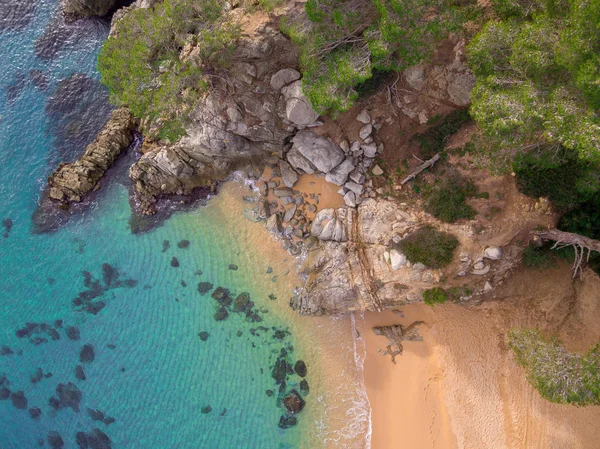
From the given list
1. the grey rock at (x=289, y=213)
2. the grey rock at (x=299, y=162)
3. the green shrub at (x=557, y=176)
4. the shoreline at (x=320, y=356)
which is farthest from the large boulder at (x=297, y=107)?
the green shrub at (x=557, y=176)

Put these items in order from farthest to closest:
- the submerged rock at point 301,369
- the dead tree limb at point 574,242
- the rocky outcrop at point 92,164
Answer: the rocky outcrop at point 92,164, the submerged rock at point 301,369, the dead tree limb at point 574,242

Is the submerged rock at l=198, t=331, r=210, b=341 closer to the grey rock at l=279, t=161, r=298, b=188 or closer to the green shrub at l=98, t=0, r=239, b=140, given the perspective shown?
the grey rock at l=279, t=161, r=298, b=188

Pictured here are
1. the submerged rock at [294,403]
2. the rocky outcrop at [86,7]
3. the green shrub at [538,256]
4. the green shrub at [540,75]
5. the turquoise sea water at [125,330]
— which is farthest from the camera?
the rocky outcrop at [86,7]

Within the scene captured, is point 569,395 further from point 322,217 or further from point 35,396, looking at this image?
point 35,396

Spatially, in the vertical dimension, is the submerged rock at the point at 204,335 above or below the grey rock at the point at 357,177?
below

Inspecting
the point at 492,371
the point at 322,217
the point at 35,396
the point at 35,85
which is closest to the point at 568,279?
the point at 492,371

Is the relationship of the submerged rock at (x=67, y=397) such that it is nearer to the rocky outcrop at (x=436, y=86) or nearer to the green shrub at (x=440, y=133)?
the green shrub at (x=440, y=133)
